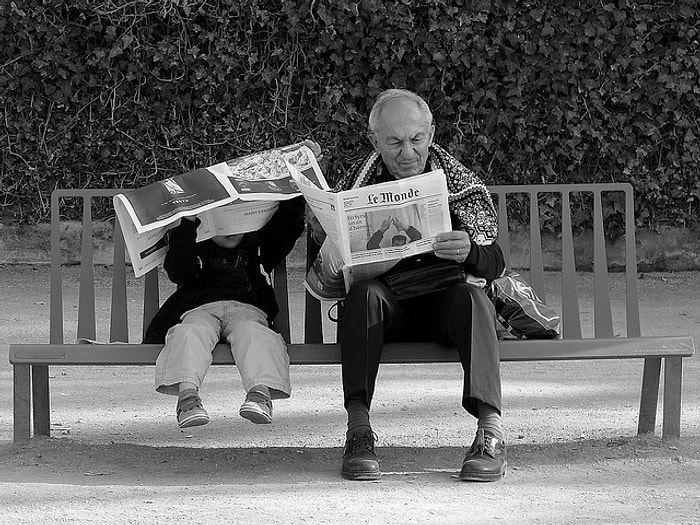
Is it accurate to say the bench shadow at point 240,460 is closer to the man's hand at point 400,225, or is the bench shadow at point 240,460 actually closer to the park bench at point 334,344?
the park bench at point 334,344

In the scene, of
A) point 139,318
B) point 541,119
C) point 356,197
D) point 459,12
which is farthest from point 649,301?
point 356,197

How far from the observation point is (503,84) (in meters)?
7.77

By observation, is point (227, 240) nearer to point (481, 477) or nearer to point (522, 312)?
point (522, 312)

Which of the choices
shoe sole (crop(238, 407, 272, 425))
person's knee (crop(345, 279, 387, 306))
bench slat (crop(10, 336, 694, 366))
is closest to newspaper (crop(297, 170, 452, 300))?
person's knee (crop(345, 279, 387, 306))

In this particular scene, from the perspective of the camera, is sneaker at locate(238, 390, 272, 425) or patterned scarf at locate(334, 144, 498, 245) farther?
patterned scarf at locate(334, 144, 498, 245)

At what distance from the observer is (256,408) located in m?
3.88

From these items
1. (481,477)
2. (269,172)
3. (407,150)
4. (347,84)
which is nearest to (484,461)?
(481,477)

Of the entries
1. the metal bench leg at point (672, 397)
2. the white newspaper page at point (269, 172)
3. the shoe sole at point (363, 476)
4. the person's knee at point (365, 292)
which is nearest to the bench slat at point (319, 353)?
the person's knee at point (365, 292)

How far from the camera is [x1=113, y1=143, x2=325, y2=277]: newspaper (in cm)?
404

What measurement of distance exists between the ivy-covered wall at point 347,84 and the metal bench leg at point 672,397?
360 cm

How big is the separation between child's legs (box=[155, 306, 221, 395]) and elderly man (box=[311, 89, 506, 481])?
0.45 meters

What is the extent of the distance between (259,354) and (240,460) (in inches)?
18.1

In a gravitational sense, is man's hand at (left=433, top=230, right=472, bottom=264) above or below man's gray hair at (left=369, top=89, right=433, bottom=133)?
below

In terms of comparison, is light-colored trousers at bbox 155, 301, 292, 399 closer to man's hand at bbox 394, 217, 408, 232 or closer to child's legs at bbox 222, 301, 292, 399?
child's legs at bbox 222, 301, 292, 399
